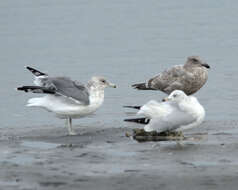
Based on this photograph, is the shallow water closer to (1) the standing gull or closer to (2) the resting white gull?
(1) the standing gull

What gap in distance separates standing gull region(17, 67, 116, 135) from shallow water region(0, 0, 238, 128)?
1100mm

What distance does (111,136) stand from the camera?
1116cm

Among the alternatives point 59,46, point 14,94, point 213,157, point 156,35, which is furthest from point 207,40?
point 213,157

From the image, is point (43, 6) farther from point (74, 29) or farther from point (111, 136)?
point (111, 136)

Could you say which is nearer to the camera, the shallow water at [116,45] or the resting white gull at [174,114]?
the resting white gull at [174,114]

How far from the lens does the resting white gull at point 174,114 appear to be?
10.6 m

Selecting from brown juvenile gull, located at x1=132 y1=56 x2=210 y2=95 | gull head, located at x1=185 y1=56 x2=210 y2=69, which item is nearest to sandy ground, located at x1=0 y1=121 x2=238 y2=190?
brown juvenile gull, located at x1=132 y1=56 x2=210 y2=95

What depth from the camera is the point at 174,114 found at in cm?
1064

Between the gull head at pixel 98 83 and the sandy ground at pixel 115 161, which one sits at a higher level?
the gull head at pixel 98 83

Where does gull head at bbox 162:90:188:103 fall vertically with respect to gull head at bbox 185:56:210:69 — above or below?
below

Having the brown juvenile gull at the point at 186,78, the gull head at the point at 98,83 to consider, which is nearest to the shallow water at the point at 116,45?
the brown juvenile gull at the point at 186,78

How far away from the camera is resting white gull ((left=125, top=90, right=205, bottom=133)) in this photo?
1059cm

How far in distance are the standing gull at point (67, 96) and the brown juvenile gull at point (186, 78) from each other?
2.42m

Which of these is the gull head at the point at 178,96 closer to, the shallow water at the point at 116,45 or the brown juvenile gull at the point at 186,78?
the shallow water at the point at 116,45
